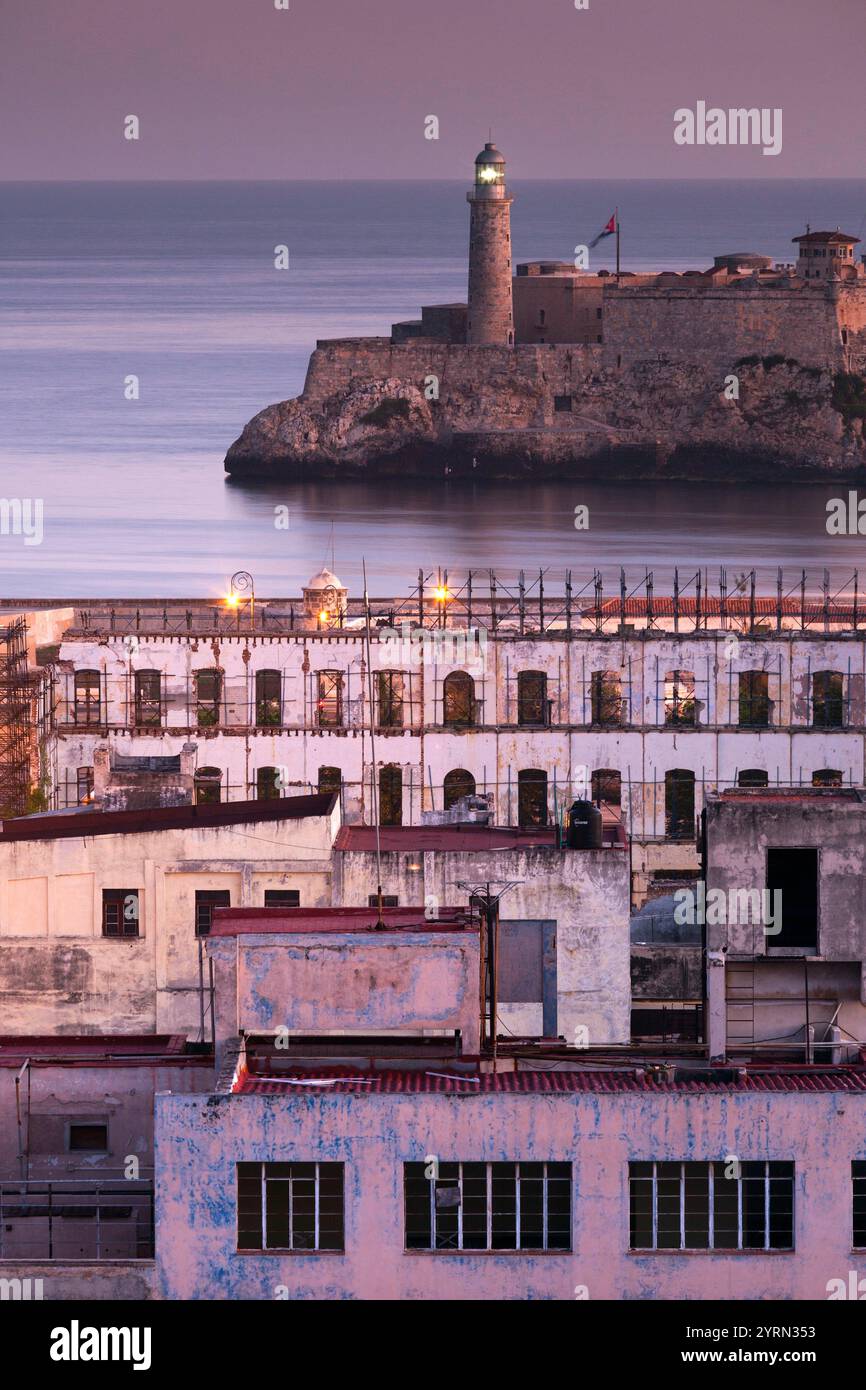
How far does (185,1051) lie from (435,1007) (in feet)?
8.57

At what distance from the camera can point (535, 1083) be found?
74.8 ft

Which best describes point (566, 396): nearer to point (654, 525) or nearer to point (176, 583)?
point (654, 525)

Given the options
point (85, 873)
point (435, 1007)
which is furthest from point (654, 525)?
point (435, 1007)

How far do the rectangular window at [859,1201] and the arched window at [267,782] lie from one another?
35.2m

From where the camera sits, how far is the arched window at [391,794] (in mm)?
56625

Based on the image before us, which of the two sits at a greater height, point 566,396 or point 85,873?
point 566,396

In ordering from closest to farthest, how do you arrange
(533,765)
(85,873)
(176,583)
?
1. (85,873)
2. (533,765)
3. (176,583)

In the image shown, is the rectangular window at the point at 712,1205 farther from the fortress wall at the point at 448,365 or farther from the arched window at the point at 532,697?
the fortress wall at the point at 448,365

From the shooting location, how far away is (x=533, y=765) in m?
57.2

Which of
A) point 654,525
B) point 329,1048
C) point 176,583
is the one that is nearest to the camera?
point 329,1048

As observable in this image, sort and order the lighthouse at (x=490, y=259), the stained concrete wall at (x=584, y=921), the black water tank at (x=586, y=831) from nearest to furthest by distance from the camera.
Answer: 1. the stained concrete wall at (x=584, y=921)
2. the black water tank at (x=586, y=831)
3. the lighthouse at (x=490, y=259)

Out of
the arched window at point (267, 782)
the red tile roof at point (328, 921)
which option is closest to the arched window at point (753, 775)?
the arched window at point (267, 782)

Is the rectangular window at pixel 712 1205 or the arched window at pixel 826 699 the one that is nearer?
the rectangular window at pixel 712 1205

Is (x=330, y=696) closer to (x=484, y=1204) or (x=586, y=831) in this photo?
(x=586, y=831)
